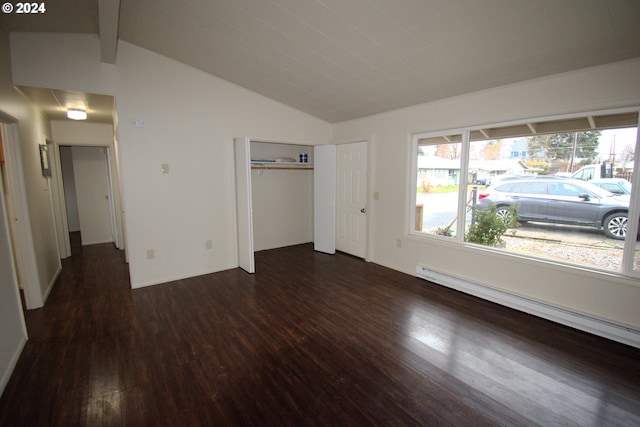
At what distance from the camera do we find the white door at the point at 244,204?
4.18 meters

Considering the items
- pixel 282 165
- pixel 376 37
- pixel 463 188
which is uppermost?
pixel 376 37

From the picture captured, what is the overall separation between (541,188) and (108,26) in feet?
15.3

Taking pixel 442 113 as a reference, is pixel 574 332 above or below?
below

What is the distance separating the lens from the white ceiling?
2.17 meters

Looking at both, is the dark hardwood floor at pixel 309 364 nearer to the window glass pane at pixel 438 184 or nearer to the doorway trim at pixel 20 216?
the doorway trim at pixel 20 216

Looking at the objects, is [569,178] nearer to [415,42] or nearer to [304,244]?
[415,42]

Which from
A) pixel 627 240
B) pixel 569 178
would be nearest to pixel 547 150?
pixel 569 178

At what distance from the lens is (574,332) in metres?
2.75

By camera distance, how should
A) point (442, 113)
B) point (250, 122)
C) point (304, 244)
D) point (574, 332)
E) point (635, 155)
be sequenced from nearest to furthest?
point (635, 155)
point (574, 332)
point (442, 113)
point (250, 122)
point (304, 244)

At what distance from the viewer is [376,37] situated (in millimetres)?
2684

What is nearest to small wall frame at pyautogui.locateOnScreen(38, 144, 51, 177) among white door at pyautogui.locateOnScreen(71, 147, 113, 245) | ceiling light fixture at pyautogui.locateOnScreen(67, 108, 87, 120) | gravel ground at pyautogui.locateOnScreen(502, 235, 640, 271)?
ceiling light fixture at pyautogui.locateOnScreen(67, 108, 87, 120)

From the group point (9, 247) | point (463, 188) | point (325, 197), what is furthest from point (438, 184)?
point (9, 247)

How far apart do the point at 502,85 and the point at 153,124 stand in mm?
4297

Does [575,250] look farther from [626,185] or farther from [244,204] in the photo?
[244,204]
